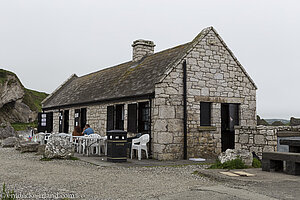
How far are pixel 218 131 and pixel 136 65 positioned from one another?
597cm

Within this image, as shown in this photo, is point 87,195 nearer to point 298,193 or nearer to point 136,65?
point 298,193

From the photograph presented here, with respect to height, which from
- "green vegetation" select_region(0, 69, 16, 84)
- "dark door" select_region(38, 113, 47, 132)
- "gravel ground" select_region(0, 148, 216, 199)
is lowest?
"gravel ground" select_region(0, 148, 216, 199)

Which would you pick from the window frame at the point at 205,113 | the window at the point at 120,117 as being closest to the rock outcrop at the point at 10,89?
the window at the point at 120,117

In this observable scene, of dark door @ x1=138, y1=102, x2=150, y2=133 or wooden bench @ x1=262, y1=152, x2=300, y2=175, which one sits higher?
dark door @ x1=138, y1=102, x2=150, y2=133

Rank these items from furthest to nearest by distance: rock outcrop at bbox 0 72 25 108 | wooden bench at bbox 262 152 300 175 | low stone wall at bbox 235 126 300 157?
rock outcrop at bbox 0 72 25 108
low stone wall at bbox 235 126 300 157
wooden bench at bbox 262 152 300 175

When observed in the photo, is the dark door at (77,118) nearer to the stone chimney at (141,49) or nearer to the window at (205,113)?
the stone chimney at (141,49)

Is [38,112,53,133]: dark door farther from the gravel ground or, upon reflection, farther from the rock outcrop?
the rock outcrop

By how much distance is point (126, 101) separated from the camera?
43.5ft

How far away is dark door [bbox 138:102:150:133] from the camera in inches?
488

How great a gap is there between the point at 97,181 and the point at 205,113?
257 inches

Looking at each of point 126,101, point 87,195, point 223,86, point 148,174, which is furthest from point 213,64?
point 87,195

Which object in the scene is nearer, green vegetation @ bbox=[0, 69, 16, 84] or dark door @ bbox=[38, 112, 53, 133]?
dark door @ bbox=[38, 112, 53, 133]


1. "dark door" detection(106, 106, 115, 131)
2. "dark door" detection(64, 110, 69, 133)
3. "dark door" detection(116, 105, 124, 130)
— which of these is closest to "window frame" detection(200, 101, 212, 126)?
"dark door" detection(116, 105, 124, 130)

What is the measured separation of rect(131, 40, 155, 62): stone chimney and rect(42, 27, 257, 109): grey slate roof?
0.42 metres
